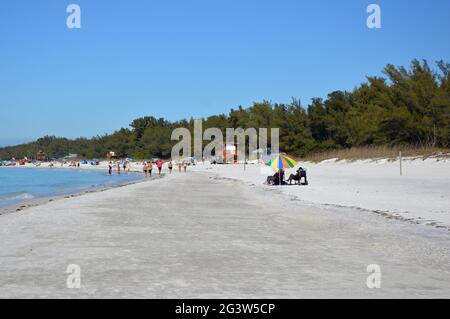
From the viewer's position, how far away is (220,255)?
25.9ft

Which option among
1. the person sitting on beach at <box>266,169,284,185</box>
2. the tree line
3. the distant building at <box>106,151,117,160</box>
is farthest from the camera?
the distant building at <box>106,151,117,160</box>

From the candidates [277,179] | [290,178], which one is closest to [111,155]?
[277,179]

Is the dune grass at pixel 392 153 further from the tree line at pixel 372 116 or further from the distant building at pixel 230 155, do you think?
the distant building at pixel 230 155

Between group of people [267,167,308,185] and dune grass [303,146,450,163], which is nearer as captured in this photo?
group of people [267,167,308,185]

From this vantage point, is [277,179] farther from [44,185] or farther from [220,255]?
[44,185]

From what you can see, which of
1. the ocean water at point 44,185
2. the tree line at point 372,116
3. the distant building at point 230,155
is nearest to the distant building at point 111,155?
the tree line at point 372,116

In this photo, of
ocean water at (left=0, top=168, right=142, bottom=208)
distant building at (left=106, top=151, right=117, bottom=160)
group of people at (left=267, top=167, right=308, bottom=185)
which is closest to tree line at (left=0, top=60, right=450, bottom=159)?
group of people at (left=267, top=167, right=308, bottom=185)

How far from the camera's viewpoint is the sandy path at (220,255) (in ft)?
18.8

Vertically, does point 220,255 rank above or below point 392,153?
below

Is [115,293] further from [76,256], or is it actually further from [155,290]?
[76,256]

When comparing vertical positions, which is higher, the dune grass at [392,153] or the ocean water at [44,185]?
the dune grass at [392,153]

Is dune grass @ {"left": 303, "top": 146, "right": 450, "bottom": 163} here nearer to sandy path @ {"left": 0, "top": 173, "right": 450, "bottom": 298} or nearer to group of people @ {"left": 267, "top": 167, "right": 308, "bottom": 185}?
group of people @ {"left": 267, "top": 167, "right": 308, "bottom": 185}

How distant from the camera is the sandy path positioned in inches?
226
